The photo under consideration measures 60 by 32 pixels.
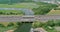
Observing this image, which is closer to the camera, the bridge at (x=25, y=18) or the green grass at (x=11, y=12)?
the bridge at (x=25, y=18)

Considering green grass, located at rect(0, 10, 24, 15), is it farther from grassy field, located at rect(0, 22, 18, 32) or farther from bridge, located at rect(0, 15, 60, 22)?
grassy field, located at rect(0, 22, 18, 32)

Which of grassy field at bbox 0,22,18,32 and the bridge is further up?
the bridge

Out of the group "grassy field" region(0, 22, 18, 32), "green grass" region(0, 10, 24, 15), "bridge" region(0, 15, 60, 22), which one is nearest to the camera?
"grassy field" region(0, 22, 18, 32)

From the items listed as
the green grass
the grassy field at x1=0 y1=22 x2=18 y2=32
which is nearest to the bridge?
the grassy field at x1=0 y1=22 x2=18 y2=32

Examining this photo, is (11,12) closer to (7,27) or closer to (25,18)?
(25,18)

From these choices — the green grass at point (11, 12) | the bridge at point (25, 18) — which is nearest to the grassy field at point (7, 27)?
the bridge at point (25, 18)

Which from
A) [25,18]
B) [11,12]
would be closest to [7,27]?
[25,18]

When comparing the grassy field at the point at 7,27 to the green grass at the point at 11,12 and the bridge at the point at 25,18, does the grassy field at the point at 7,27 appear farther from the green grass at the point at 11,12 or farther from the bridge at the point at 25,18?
the green grass at the point at 11,12

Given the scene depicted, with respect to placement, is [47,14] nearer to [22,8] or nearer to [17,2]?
[22,8]

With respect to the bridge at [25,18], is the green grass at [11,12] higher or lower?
higher

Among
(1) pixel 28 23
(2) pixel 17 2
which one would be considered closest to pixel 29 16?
(1) pixel 28 23

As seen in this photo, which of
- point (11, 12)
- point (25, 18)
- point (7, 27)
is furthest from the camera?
point (11, 12)
